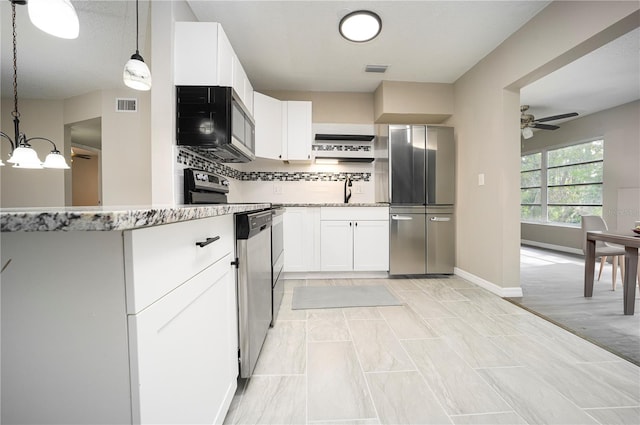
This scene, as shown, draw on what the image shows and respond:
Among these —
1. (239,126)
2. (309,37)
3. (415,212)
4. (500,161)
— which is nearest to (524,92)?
(500,161)

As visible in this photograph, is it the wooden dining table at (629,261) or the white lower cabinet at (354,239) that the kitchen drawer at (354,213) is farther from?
the wooden dining table at (629,261)

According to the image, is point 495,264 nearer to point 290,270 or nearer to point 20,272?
point 290,270

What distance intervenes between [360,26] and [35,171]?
243cm

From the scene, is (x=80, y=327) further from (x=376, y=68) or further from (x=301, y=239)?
(x=376, y=68)

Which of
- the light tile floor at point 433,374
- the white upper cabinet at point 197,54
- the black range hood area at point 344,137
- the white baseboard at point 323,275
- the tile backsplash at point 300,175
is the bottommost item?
the light tile floor at point 433,374

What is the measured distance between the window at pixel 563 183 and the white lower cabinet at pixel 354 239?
3487mm

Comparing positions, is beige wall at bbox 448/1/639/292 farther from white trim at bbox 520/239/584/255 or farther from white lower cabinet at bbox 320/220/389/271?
white trim at bbox 520/239/584/255

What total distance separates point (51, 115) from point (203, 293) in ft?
3.55

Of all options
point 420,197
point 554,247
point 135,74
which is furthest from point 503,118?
point 554,247

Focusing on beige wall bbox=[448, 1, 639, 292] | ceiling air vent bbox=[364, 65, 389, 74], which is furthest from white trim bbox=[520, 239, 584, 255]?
ceiling air vent bbox=[364, 65, 389, 74]

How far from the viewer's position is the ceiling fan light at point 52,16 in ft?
3.56

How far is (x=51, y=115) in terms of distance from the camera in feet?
3.74

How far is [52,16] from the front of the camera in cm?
110

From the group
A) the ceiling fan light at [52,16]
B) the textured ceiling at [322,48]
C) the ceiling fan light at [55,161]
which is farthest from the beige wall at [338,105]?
the ceiling fan light at [55,161]
